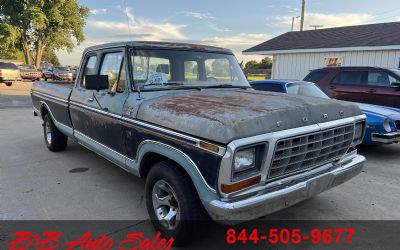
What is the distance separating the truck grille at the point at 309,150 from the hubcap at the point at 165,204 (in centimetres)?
94

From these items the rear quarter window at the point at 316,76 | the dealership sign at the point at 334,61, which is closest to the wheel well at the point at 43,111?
the rear quarter window at the point at 316,76

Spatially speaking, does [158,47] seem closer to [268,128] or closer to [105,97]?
[105,97]

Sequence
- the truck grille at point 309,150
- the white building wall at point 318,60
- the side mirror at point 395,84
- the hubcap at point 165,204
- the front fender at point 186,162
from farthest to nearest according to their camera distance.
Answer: the white building wall at point 318,60 < the side mirror at point 395,84 < the hubcap at point 165,204 < the truck grille at point 309,150 < the front fender at point 186,162

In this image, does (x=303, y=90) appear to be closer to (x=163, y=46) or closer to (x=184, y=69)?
(x=184, y=69)

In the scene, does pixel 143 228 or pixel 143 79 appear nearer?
pixel 143 228

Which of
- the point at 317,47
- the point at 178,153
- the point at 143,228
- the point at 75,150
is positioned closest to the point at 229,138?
the point at 178,153

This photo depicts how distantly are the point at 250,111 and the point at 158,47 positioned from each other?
179 centimetres

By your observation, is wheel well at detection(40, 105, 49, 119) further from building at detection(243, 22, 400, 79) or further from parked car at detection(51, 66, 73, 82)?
parked car at detection(51, 66, 73, 82)

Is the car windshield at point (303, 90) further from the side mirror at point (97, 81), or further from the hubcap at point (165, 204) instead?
the hubcap at point (165, 204)

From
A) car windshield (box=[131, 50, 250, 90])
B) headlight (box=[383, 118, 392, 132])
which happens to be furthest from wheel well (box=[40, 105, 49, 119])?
headlight (box=[383, 118, 392, 132])

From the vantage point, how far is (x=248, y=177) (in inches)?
107

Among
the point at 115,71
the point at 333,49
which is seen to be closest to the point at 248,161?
the point at 115,71

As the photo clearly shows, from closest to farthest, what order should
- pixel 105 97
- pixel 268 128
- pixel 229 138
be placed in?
pixel 229 138 < pixel 268 128 < pixel 105 97

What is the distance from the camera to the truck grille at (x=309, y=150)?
9.39 feet
